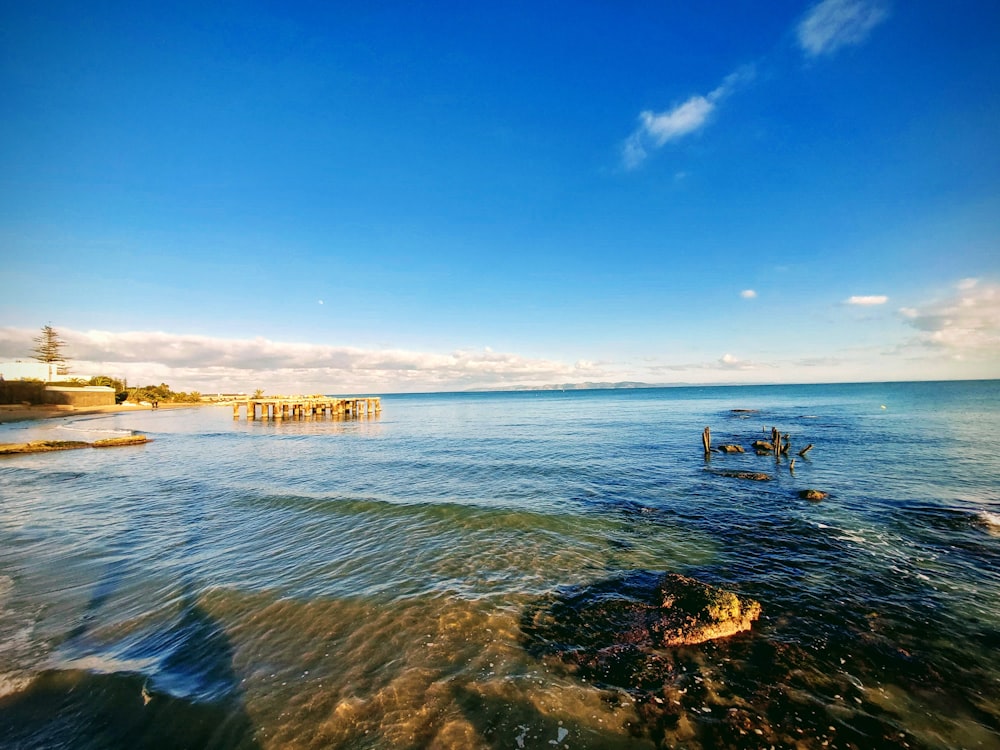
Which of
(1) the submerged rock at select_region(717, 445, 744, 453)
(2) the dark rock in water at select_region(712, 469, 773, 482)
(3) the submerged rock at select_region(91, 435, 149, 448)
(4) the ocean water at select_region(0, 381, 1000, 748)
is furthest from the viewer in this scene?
(3) the submerged rock at select_region(91, 435, 149, 448)

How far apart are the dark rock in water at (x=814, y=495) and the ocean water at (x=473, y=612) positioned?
1.51 ft

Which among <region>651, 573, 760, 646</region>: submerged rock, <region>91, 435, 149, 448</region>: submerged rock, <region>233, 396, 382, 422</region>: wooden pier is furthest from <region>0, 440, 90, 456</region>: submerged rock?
<region>651, 573, 760, 646</region>: submerged rock

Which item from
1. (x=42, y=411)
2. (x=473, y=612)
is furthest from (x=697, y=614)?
(x=42, y=411)

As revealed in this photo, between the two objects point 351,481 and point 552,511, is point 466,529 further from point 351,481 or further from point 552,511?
point 351,481

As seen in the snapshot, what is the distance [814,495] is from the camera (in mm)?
16156

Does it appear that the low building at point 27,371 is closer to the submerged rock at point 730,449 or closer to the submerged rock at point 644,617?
the submerged rock at point 644,617

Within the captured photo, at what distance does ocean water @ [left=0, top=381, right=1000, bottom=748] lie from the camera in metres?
5.20

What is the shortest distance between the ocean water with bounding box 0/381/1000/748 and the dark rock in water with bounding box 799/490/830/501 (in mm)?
462

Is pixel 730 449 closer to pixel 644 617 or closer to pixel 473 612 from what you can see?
pixel 644 617

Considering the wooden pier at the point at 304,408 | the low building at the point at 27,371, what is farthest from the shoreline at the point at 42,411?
the wooden pier at the point at 304,408

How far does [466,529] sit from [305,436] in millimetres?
32944

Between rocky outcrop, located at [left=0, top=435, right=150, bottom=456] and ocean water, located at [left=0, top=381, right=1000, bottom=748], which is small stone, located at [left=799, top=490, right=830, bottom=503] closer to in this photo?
ocean water, located at [left=0, top=381, right=1000, bottom=748]

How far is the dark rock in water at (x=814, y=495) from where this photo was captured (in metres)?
16.0

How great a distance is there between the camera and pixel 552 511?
48.0 feet
